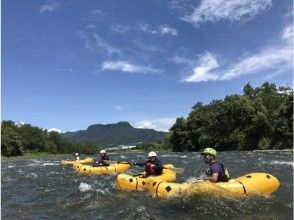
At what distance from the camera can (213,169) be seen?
12805 mm

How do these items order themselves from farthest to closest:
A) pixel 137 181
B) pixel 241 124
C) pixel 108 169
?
pixel 241 124 < pixel 108 169 < pixel 137 181

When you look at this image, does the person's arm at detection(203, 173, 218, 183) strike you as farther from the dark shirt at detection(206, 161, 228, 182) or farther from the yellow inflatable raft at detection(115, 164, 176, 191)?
the yellow inflatable raft at detection(115, 164, 176, 191)

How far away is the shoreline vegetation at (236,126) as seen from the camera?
5444cm

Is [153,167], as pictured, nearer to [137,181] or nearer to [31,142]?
[137,181]

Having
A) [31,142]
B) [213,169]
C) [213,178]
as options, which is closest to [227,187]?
[213,178]

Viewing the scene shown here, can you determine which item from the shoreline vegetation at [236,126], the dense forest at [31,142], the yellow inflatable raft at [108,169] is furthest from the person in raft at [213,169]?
the dense forest at [31,142]

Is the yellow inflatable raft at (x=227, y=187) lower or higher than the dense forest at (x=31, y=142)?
lower

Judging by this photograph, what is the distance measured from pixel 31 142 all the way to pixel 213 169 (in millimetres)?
90445

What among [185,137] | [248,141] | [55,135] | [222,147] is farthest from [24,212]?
[55,135]

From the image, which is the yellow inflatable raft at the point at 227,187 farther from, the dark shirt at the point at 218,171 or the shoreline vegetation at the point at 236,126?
the shoreline vegetation at the point at 236,126

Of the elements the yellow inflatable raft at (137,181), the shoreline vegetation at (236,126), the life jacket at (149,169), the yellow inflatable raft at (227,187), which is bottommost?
the yellow inflatable raft at (227,187)

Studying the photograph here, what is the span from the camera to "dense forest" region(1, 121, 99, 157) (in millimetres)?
79250

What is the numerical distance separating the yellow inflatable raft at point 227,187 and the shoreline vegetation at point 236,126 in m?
39.7

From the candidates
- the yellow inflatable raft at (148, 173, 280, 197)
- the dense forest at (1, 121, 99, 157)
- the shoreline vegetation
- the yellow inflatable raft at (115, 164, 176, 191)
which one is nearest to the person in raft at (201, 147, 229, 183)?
the yellow inflatable raft at (148, 173, 280, 197)
